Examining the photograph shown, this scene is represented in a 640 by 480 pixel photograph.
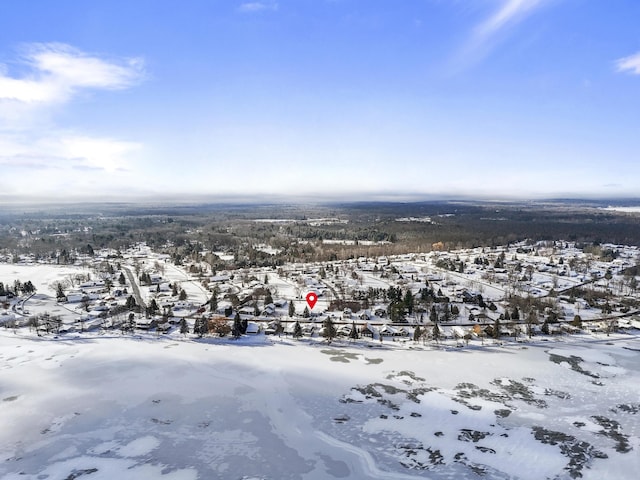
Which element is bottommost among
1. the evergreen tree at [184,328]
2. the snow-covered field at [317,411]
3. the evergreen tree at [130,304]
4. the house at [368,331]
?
the snow-covered field at [317,411]

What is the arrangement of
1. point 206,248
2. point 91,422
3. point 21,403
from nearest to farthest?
point 91,422 → point 21,403 → point 206,248

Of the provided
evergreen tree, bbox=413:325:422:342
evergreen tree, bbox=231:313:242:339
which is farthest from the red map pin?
evergreen tree, bbox=413:325:422:342

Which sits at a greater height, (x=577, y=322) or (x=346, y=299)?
(x=346, y=299)

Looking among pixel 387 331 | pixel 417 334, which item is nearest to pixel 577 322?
pixel 417 334

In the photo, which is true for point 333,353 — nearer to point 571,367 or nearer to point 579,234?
point 571,367

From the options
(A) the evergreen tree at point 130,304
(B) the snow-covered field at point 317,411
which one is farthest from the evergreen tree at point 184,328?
(A) the evergreen tree at point 130,304

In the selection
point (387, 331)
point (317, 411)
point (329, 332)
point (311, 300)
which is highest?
point (311, 300)

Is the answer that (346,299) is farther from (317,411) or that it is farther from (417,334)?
(317,411)

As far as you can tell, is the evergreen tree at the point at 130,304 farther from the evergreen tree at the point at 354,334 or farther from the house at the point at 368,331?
the house at the point at 368,331

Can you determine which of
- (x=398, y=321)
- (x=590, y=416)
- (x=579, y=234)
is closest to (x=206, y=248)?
(x=398, y=321)
